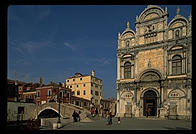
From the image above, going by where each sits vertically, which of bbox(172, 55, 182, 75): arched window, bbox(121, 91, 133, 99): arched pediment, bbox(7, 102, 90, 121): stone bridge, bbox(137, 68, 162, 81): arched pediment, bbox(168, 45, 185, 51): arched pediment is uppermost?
bbox(168, 45, 185, 51): arched pediment

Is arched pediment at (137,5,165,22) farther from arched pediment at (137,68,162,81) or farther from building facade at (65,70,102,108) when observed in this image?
building facade at (65,70,102,108)

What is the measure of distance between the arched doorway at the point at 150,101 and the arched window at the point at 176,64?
496 centimetres

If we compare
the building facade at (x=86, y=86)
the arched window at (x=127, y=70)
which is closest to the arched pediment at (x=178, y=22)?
the arched window at (x=127, y=70)

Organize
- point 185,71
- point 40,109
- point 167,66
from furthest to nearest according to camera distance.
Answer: point 40,109, point 167,66, point 185,71

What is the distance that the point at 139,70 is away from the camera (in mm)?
30844

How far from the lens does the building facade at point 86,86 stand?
177 feet

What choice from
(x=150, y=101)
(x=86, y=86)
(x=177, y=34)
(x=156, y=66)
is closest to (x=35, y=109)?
(x=86, y=86)

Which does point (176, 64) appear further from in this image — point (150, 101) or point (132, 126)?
point (132, 126)

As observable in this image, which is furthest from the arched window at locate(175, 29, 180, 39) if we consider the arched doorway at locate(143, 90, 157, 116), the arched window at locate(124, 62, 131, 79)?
the arched doorway at locate(143, 90, 157, 116)

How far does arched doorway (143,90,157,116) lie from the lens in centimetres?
2905

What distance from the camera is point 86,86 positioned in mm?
54062
